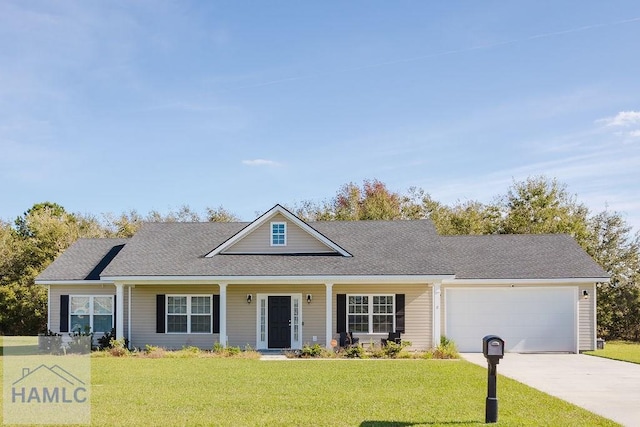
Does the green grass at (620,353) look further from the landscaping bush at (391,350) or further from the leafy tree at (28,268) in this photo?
the leafy tree at (28,268)

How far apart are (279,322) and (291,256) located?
2441 millimetres

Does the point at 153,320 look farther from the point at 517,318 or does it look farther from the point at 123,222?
the point at 123,222

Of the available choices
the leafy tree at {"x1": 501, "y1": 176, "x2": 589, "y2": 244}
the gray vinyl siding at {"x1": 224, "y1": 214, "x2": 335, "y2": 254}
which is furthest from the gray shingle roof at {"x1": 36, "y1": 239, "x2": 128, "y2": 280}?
the leafy tree at {"x1": 501, "y1": 176, "x2": 589, "y2": 244}

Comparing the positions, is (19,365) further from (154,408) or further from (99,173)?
(99,173)

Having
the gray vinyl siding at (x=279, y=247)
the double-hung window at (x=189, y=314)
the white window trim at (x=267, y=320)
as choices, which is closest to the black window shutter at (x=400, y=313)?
the gray vinyl siding at (x=279, y=247)

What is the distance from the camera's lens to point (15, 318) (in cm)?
3900

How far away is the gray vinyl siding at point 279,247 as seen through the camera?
25.0 metres

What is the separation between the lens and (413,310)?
24016 millimetres

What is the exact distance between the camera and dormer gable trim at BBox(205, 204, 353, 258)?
24641 mm

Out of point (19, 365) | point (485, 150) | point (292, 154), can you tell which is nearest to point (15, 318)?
point (292, 154)

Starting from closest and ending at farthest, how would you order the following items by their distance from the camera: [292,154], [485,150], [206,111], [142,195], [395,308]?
1. [395,308]
2. [206,111]
3. [485,150]
4. [292,154]
5. [142,195]

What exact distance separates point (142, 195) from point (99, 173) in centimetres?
808

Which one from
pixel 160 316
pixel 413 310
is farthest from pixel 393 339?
pixel 160 316

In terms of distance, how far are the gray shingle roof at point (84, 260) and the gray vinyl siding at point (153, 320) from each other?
6.93ft
